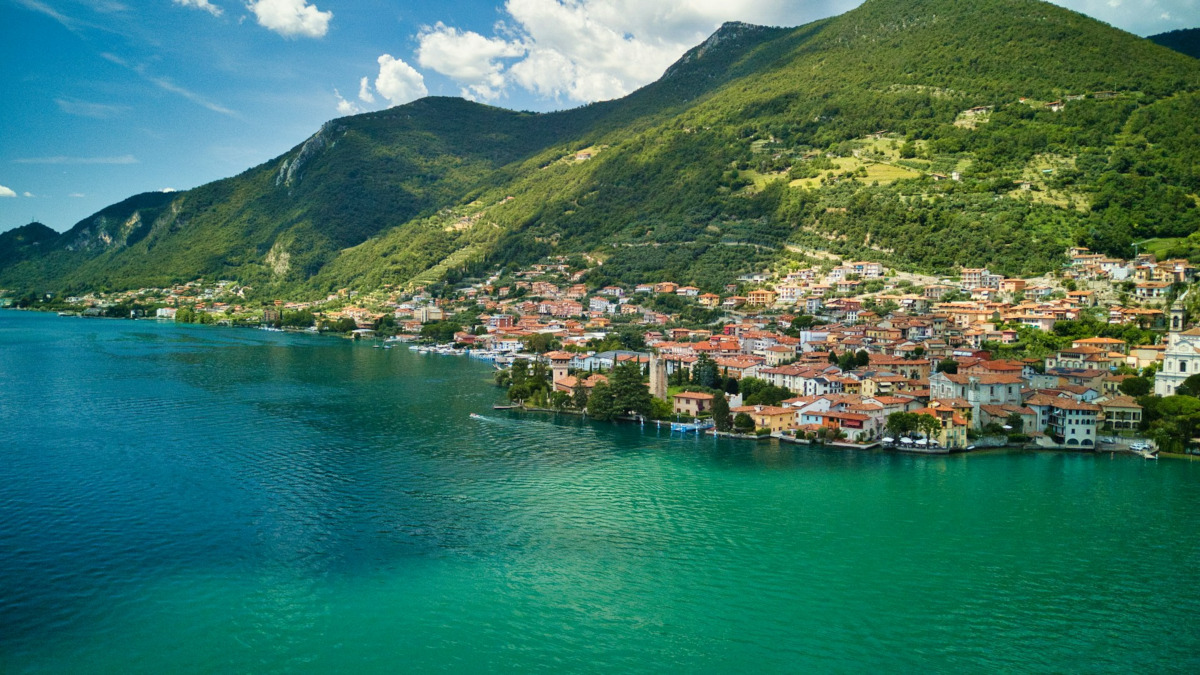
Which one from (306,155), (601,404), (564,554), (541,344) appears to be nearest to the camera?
(564,554)

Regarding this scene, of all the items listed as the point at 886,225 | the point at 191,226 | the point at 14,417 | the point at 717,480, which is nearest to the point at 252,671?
the point at 717,480

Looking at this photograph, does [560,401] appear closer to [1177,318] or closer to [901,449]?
[901,449]

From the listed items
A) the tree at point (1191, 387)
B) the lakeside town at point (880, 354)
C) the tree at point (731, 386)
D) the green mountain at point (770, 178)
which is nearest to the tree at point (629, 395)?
the lakeside town at point (880, 354)

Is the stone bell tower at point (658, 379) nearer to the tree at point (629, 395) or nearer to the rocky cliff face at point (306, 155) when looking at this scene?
the tree at point (629, 395)

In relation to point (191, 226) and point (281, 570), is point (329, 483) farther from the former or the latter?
point (191, 226)

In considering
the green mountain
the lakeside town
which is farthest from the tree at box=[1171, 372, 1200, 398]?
the green mountain

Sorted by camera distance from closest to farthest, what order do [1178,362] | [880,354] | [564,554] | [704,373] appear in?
[564,554] → [1178,362] → [704,373] → [880,354]

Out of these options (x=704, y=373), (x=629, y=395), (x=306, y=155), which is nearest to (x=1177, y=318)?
(x=704, y=373)
